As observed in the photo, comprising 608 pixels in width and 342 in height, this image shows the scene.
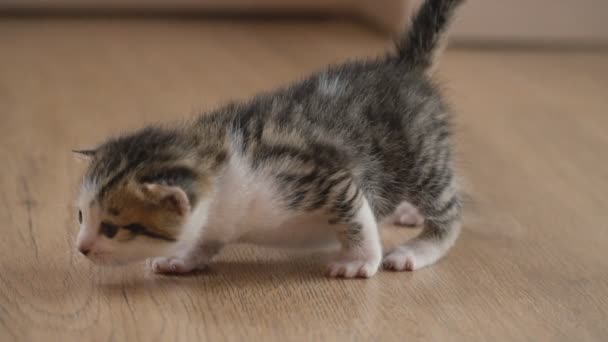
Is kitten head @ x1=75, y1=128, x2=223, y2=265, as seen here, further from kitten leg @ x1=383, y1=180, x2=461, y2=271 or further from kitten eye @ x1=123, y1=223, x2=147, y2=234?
kitten leg @ x1=383, y1=180, x2=461, y2=271

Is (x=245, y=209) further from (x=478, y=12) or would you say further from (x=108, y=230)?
(x=478, y=12)

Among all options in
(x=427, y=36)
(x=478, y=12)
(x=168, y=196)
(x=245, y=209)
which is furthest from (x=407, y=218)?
(x=478, y=12)

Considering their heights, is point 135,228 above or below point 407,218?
above

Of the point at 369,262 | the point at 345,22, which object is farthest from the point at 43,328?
the point at 345,22

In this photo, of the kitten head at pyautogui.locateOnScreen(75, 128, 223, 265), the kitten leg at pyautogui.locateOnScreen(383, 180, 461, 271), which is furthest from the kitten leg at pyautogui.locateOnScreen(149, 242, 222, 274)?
the kitten leg at pyautogui.locateOnScreen(383, 180, 461, 271)

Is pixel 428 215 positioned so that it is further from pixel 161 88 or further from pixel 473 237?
pixel 161 88

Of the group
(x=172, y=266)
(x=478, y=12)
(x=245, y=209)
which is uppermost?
(x=245, y=209)
